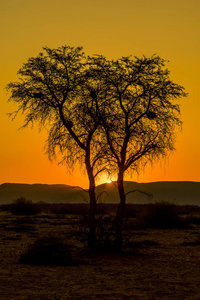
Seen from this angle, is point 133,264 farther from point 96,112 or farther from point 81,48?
point 81,48

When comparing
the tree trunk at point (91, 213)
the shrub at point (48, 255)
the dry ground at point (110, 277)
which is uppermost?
the tree trunk at point (91, 213)

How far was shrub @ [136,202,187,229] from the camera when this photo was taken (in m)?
39.7

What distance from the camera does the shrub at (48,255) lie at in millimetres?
18703

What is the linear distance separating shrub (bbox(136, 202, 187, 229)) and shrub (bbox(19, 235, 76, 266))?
2049 centimetres

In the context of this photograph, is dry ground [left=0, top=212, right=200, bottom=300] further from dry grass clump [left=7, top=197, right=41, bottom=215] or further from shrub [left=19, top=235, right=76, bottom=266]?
dry grass clump [left=7, top=197, right=41, bottom=215]

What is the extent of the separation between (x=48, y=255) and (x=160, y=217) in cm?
2210

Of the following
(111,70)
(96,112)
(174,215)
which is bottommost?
(174,215)

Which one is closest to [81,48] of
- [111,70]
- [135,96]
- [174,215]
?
[111,70]

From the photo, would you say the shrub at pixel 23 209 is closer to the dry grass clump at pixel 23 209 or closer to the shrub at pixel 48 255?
the dry grass clump at pixel 23 209

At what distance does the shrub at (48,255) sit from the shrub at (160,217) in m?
20.5

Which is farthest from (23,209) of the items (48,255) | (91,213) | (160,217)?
(48,255)

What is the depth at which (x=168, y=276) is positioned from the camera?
16.5 m

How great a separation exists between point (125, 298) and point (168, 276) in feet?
12.6

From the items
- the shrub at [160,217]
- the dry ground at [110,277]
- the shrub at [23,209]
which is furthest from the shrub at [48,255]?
the shrub at [23,209]
